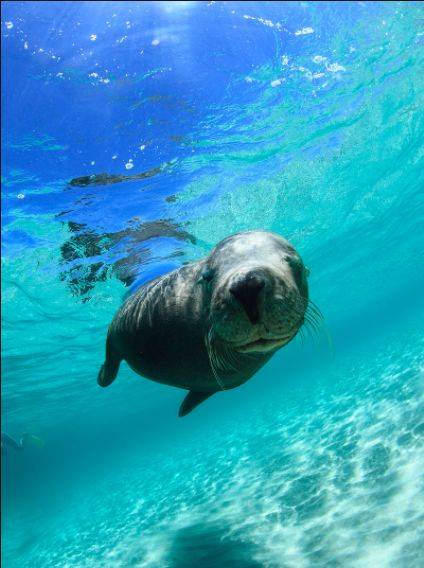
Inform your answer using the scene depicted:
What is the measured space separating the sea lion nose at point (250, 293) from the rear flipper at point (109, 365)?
2867 mm

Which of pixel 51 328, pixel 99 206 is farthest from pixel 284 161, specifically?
pixel 51 328

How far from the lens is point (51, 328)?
17359 millimetres

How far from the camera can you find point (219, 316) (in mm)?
2562

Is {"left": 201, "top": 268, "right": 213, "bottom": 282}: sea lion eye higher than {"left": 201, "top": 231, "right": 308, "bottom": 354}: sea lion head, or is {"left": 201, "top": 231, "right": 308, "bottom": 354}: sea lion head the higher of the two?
{"left": 201, "top": 268, "right": 213, "bottom": 282}: sea lion eye

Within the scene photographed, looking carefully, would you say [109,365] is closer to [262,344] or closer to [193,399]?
[193,399]

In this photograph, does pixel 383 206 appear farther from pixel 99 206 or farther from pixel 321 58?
pixel 99 206

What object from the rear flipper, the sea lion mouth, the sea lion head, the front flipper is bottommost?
the sea lion mouth

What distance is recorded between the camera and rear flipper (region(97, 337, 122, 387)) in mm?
4895

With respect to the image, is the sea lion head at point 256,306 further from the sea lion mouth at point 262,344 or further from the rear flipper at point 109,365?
the rear flipper at point 109,365

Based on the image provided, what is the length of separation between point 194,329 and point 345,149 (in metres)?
12.6

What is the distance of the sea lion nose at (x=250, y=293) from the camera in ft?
7.88

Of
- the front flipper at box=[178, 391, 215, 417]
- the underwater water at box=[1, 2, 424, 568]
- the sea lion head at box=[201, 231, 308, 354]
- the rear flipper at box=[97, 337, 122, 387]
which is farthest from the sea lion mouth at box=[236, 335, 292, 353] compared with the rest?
the rear flipper at box=[97, 337, 122, 387]

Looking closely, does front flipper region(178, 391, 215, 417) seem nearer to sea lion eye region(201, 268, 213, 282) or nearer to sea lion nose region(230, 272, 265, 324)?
sea lion eye region(201, 268, 213, 282)

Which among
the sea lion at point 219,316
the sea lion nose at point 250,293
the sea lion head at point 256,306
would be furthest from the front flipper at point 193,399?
the sea lion nose at point 250,293
